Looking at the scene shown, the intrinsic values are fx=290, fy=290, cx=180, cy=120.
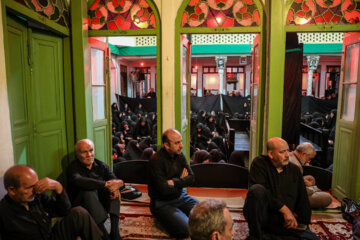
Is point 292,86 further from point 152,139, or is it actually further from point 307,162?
point 152,139

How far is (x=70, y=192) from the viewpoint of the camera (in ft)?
10.3

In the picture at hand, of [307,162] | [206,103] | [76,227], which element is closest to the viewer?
[76,227]

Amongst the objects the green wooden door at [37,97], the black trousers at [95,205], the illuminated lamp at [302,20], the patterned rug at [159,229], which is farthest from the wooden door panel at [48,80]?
the illuminated lamp at [302,20]

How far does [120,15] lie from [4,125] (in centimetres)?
234

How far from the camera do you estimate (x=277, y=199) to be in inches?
111

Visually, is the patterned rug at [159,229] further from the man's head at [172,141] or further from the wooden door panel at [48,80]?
the wooden door panel at [48,80]

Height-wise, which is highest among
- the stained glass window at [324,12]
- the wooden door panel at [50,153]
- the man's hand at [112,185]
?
the stained glass window at [324,12]

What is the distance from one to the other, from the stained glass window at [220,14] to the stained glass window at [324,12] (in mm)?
502

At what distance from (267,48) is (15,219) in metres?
3.52

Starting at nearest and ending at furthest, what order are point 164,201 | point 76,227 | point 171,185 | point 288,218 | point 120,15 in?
point 76,227, point 288,218, point 171,185, point 164,201, point 120,15

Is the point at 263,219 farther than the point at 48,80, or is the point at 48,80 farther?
the point at 48,80

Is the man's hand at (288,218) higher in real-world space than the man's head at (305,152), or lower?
lower

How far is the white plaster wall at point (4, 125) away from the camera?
254cm

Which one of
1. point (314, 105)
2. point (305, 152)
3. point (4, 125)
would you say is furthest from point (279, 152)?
point (314, 105)
